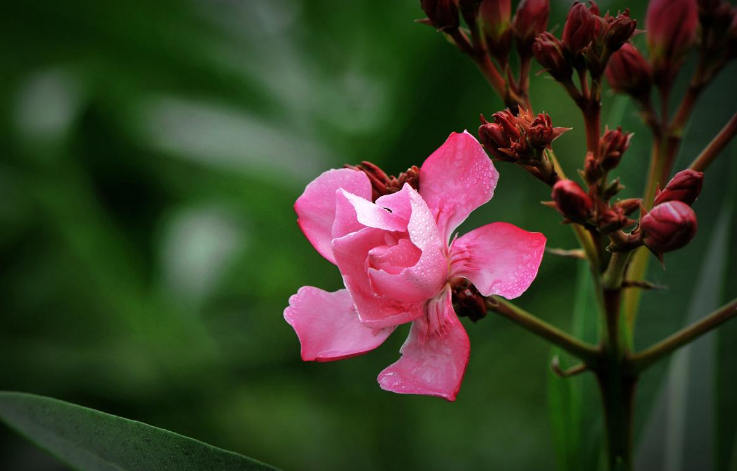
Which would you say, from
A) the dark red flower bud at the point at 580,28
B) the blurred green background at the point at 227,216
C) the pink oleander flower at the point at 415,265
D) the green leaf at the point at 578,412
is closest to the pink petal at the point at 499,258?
the pink oleander flower at the point at 415,265

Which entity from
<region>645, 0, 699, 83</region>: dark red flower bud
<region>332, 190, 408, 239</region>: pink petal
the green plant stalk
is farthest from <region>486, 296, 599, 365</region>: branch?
<region>645, 0, 699, 83</region>: dark red flower bud

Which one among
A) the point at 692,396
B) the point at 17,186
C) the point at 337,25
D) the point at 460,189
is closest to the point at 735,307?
the point at 460,189

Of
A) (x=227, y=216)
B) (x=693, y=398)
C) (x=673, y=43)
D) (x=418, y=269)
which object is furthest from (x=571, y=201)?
(x=227, y=216)

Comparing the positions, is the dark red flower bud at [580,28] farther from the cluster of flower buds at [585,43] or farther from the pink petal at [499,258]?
the pink petal at [499,258]

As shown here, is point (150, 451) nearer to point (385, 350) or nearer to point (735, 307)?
point (735, 307)

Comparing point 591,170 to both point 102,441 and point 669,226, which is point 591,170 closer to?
point 669,226
